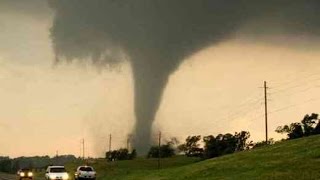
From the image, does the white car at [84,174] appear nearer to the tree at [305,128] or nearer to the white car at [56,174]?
the white car at [56,174]

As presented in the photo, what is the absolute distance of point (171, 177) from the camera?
6762 cm

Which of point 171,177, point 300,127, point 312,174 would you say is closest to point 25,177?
point 171,177

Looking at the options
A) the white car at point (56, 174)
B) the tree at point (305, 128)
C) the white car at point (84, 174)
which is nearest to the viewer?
the white car at point (56, 174)

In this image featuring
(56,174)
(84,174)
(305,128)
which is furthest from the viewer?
(305,128)

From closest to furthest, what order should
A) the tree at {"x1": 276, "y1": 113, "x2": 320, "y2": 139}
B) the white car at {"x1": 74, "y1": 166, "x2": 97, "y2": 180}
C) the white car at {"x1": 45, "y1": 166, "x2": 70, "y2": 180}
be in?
the white car at {"x1": 45, "y1": 166, "x2": 70, "y2": 180} < the white car at {"x1": 74, "y1": 166, "x2": 97, "y2": 180} < the tree at {"x1": 276, "y1": 113, "x2": 320, "y2": 139}

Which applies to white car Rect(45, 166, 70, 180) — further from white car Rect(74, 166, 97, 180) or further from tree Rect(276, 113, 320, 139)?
tree Rect(276, 113, 320, 139)

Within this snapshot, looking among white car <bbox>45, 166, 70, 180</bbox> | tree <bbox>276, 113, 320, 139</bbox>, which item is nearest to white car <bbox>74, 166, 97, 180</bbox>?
white car <bbox>45, 166, 70, 180</bbox>

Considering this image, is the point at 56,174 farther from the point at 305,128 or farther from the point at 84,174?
the point at 305,128

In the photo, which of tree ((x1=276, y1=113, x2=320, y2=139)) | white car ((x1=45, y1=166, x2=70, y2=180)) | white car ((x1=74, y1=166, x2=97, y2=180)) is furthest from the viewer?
tree ((x1=276, y1=113, x2=320, y2=139))

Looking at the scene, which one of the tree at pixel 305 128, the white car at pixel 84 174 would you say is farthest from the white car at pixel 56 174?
the tree at pixel 305 128

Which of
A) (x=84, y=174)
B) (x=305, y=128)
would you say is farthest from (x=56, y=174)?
(x=305, y=128)

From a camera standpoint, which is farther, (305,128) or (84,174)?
(305,128)

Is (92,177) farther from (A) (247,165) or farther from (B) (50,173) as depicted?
(A) (247,165)

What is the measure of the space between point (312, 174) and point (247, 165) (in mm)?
17522
